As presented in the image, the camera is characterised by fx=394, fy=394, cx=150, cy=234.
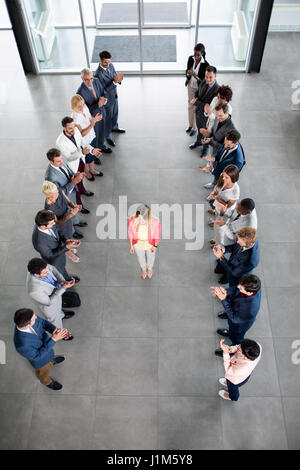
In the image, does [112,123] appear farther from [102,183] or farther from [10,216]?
[10,216]

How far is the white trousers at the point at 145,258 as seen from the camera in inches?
193

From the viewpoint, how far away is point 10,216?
6176 millimetres

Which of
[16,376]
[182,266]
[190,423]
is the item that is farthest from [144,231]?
[16,376]

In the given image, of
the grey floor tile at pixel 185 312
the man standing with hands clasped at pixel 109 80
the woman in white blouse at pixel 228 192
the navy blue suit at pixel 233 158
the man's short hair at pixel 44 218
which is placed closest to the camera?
the man's short hair at pixel 44 218

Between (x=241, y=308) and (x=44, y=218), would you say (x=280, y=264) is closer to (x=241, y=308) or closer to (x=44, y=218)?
(x=241, y=308)

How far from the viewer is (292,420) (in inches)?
168

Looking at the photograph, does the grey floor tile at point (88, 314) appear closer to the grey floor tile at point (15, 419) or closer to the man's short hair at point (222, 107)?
the grey floor tile at point (15, 419)

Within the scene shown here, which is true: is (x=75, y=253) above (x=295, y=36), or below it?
below

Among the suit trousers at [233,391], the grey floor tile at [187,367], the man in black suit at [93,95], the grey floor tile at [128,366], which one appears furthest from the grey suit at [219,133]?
the suit trousers at [233,391]

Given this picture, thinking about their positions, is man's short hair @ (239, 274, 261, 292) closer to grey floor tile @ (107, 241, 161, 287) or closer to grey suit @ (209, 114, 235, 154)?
grey floor tile @ (107, 241, 161, 287)

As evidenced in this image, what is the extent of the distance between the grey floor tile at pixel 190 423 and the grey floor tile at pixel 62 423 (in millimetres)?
799

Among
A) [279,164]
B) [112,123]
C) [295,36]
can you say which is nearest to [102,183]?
[112,123]

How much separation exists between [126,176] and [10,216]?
6.51 feet
